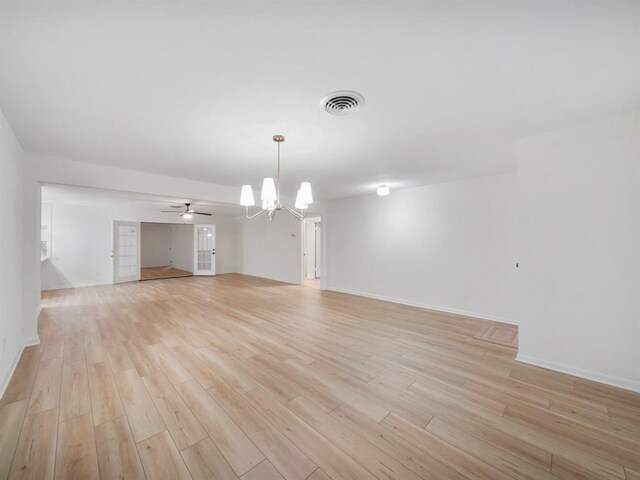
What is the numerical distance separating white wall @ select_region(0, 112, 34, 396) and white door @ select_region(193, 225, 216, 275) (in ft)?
20.4

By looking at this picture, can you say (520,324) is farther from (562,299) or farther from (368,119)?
(368,119)

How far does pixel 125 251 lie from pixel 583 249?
10282mm

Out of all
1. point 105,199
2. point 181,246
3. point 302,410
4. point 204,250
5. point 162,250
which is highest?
point 105,199

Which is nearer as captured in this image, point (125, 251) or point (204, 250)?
point (125, 251)

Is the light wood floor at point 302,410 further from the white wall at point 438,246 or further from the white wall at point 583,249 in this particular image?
the white wall at point 438,246

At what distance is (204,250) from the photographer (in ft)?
30.3

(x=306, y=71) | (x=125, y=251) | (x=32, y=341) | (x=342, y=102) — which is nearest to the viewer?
(x=306, y=71)

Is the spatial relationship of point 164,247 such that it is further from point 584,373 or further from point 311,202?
point 584,373

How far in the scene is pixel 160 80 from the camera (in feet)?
5.38

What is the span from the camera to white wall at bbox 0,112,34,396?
6.97ft

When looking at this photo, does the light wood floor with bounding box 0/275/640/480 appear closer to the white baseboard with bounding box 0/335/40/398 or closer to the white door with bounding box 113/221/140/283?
the white baseboard with bounding box 0/335/40/398

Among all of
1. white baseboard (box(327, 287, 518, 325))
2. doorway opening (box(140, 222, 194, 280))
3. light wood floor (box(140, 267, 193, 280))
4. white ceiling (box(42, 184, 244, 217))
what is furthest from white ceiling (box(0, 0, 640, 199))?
doorway opening (box(140, 222, 194, 280))

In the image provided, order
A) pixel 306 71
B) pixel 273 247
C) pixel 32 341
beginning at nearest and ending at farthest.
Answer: pixel 306 71 → pixel 32 341 → pixel 273 247

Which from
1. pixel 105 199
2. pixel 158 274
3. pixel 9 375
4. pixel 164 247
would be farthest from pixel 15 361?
pixel 164 247
